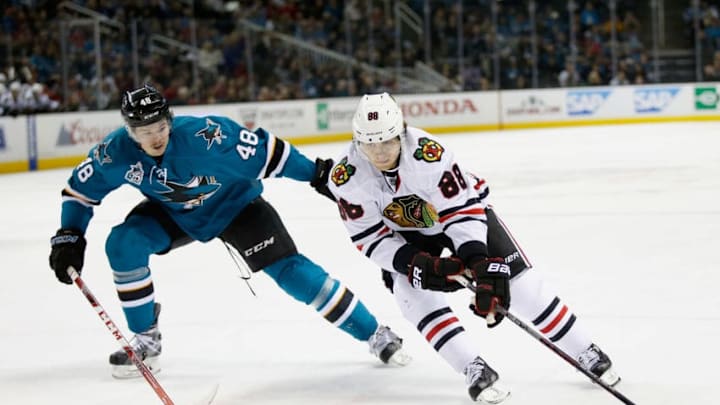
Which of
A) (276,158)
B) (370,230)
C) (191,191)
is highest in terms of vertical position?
(276,158)

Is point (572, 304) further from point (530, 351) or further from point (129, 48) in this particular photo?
point (129, 48)

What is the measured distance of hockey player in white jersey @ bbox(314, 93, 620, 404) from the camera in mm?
2979

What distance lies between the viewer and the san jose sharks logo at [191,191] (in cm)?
358

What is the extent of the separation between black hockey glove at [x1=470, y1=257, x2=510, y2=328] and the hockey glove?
0.07 m

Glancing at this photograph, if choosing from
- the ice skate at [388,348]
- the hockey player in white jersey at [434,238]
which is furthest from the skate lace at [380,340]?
the hockey player in white jersey at [434,238]

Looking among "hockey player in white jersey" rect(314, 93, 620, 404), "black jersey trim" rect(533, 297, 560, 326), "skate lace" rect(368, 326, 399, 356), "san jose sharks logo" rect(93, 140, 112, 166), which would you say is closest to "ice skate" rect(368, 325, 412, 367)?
"skate lace" rect(368, 326, 399, 356)

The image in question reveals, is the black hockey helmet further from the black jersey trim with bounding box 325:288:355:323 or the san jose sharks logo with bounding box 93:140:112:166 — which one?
the black jersey trim with bounding box 325:288:355:323

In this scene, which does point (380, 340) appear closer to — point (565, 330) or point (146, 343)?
point (565, 330)

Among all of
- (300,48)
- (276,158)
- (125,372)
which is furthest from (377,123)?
(300,48)

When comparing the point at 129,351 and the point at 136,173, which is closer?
the point at 129,351

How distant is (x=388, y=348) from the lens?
362 centimetres

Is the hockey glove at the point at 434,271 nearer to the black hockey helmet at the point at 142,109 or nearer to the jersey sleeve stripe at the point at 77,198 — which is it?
the black hockey helmet at the point at 142,109

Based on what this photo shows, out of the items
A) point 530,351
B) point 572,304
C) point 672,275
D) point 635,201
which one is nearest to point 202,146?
point 530,351

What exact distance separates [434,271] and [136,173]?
1215mm
